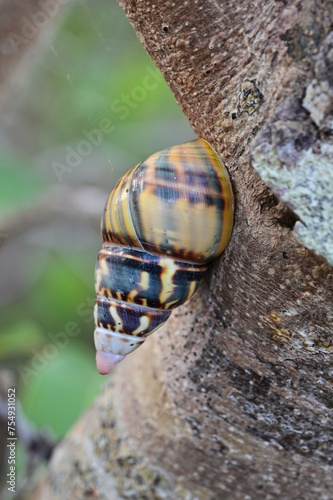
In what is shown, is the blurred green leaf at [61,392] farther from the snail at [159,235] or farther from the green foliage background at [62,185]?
the snail at [159,235]

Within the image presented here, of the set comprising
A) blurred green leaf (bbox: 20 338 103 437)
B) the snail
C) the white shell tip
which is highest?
the snail

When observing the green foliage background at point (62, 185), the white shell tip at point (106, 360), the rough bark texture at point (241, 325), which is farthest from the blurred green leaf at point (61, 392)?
the white shell tip at point (106, 360)

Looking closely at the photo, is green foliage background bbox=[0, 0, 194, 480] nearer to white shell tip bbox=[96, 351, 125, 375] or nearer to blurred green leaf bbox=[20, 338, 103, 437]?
blurred green leaf bbox=[20, 338, 103, 437]

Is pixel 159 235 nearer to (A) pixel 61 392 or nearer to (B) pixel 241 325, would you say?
(B) pixel 241 325

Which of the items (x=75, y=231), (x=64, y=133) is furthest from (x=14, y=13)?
(x=75, y=231)

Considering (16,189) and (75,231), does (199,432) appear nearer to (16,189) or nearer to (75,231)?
(16,189)

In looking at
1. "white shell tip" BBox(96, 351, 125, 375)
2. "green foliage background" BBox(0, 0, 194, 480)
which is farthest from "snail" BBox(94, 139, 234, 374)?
"green foliage background" BBox(0, 0, 194, 480)
